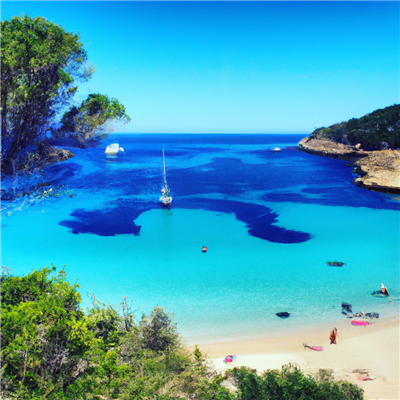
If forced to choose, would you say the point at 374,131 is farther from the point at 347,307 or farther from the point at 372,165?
the point at 347,307

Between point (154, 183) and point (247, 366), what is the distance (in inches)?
1192

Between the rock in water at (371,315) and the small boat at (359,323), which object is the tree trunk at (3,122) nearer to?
the small boat at (359,323)

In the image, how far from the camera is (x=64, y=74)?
17891 millimetres

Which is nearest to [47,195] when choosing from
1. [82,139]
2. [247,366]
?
[82,139]

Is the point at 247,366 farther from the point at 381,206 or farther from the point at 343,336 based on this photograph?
the point at 381,206

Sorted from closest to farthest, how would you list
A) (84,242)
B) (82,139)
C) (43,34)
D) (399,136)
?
(43,34) → (84,242) → (82,139) → (399,136)

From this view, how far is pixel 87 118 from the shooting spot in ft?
70.3

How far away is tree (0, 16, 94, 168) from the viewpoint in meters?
16.2

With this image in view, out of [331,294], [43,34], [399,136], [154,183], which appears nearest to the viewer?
[331,294]

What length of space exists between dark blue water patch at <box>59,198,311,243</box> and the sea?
0.33ft

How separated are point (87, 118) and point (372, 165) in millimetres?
42595

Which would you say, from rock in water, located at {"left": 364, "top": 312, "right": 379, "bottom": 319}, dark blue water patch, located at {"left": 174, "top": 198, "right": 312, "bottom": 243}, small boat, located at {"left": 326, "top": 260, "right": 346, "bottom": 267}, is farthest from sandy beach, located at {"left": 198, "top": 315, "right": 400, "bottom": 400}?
dark blue water patch, located at {"left": 174, "top": 198, "right": 312, "bottom": 243}

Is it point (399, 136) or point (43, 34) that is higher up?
point (43, 34)

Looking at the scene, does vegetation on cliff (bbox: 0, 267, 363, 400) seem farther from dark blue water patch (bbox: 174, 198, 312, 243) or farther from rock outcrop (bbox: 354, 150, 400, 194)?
rock outcrop (bbox: 354, 150, 400, 194)
